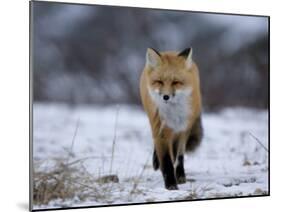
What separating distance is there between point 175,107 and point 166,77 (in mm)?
235

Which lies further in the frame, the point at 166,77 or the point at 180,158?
the point at 180,158

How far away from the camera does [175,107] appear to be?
15.7 feet

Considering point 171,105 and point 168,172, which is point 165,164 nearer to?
point 168,172

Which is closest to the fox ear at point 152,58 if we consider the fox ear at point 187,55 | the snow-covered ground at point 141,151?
the fox ear at point 187,55

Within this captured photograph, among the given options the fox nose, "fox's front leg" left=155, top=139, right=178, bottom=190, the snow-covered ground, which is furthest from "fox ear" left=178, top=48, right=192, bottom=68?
"fox's front leg" left=155, top=139, right=178, bottom=190

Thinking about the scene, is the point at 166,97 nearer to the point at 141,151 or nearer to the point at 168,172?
the point at 141,151

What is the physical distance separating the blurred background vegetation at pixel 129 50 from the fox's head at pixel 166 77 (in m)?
0.07

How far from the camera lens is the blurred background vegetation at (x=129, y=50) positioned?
14.7 feet

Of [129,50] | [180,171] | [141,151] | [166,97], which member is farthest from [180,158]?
[129,50]

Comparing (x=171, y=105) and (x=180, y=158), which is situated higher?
(x=171, y=105)

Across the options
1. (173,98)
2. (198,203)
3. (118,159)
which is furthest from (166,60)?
(198,203)

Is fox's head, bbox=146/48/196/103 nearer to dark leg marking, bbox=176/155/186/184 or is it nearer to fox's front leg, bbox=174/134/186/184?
fox's front leg, bbox=174/134/186/184

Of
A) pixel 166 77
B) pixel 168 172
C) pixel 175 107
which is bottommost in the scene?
pixel 168 172

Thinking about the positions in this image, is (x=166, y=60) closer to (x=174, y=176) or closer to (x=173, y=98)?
(x=173, y=98)
